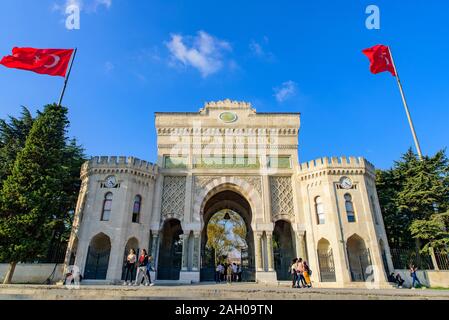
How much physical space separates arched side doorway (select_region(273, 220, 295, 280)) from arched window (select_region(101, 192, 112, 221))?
42.8 ft

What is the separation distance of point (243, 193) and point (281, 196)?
2921 mm

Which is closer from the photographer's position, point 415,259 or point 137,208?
point 137,208

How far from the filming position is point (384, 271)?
16.5 m

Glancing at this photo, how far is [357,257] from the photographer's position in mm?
18062

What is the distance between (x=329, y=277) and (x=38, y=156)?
65.3 ft

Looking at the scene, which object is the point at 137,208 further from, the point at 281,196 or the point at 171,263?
the point at 281,196

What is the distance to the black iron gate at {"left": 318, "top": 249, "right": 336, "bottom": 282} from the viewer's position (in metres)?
16.8

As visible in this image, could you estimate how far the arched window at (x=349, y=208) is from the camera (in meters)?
18.1

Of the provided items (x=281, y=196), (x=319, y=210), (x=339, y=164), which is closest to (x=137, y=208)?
(x=281, y=196)

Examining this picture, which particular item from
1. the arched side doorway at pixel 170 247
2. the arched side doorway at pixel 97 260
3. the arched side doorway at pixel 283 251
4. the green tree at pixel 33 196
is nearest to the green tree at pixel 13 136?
the green tree at pixel 33 196

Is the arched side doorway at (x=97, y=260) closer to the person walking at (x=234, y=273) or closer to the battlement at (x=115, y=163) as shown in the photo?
the battlement at (x=115, y=163)

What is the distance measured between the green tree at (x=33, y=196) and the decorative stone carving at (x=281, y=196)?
14569mm
